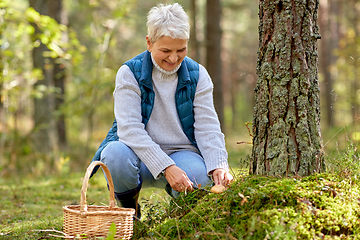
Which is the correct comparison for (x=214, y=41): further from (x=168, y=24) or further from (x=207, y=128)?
(x=168, y=24)

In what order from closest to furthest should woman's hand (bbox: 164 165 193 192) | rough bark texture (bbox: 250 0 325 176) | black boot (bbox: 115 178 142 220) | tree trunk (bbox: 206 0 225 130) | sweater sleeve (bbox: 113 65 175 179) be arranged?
1. rough bark texture (bbox: 250 0 325 176)
2. woman's hand (bbox: 164 165 193 192)
3. sweater sleeve (bbox: 113 65 175 179)
4. black boot (bbox: 115 178 142 220)
5. tree trunk (bbox: 206 0 225 130)

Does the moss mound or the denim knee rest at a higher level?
the denim knee

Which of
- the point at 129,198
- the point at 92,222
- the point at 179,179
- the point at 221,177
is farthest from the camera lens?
the point at 129,198

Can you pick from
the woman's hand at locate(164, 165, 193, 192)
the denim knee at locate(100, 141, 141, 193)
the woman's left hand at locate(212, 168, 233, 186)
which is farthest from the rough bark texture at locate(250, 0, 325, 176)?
the denim knee at locate(100, 141, 141, 193)

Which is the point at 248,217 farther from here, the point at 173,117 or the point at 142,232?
the point at 173,117

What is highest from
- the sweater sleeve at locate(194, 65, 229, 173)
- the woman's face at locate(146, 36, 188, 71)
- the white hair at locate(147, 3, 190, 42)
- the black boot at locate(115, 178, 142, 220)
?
the white hair at locate(147, 3, 190, 42)

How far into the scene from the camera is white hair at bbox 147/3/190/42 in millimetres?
2408

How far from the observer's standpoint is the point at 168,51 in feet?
8.24

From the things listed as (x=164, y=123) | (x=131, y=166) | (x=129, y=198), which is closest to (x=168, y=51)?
(x=164, y=123)

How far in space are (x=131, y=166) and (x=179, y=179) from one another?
381mm

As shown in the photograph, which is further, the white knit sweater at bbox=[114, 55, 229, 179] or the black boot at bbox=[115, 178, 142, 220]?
the black boot at bbox=[115, 178, 142, 220]

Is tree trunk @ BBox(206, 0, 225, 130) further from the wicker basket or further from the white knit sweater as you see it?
the wicker basket

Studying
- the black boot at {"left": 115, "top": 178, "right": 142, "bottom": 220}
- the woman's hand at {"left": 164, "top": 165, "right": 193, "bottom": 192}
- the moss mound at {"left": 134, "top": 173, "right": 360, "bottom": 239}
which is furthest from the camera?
the black boot at {"left": 115, "top": 178, "right": 142, "bottom": 220}

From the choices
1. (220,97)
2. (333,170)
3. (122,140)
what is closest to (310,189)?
(333,170)
